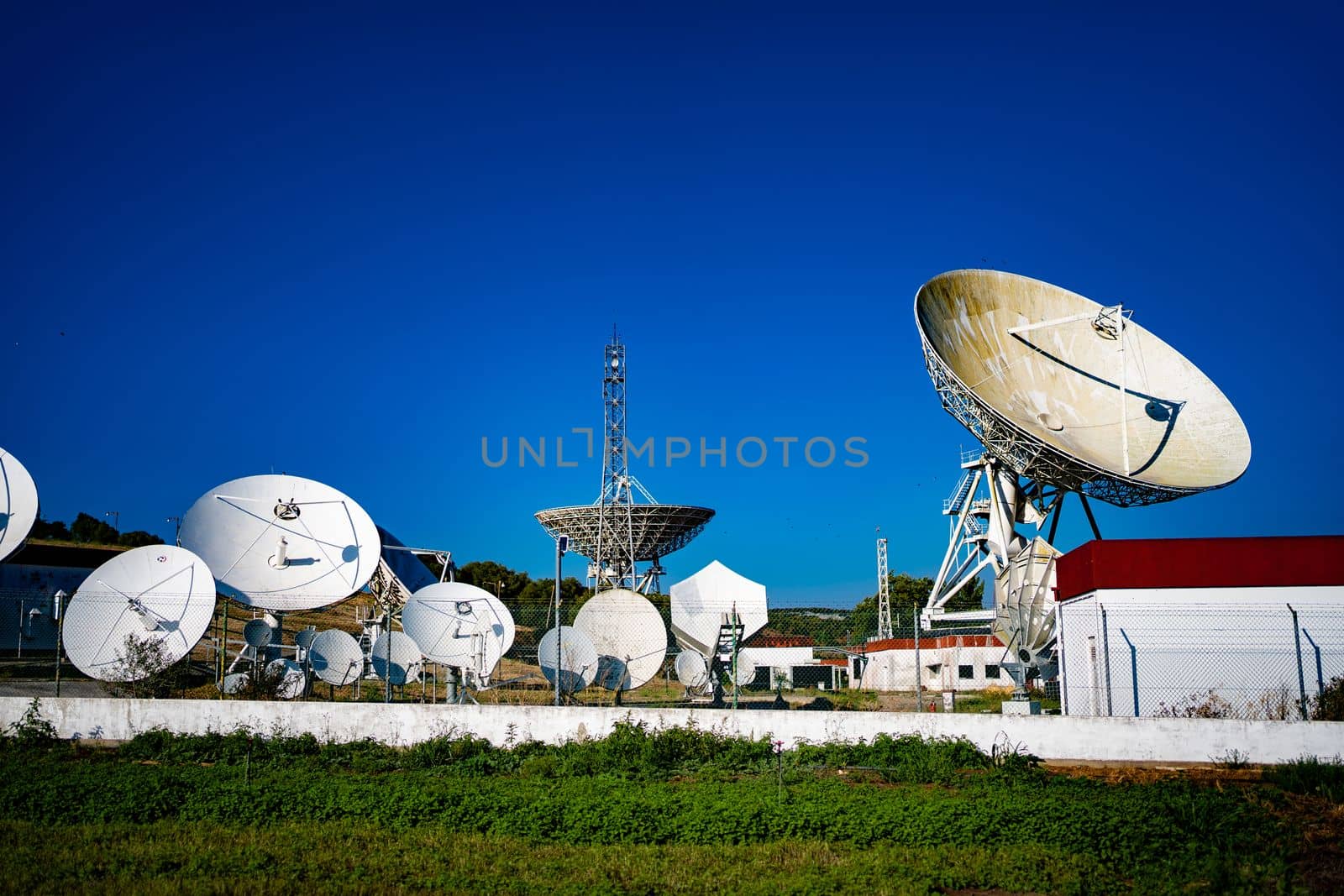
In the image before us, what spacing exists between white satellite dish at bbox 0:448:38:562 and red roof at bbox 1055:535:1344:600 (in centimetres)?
2529

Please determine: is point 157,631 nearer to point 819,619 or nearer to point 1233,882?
point 819,619

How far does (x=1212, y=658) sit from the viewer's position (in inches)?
741

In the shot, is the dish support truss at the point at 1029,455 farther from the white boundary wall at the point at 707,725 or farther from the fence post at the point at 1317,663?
the white boundary wall at the point at 707,725

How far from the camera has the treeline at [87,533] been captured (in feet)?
254

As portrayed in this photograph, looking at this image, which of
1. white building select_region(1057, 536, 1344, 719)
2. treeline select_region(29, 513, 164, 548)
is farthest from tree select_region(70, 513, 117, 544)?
white building select_region(1057, 536, 1344, 719)

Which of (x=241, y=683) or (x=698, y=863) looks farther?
(x=241, y=683)

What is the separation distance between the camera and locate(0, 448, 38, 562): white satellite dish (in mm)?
26000

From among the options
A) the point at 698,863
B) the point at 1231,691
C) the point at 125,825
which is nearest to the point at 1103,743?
the point at 1231,691

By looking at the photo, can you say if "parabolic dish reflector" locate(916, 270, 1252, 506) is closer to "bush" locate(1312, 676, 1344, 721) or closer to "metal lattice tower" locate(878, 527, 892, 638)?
"bush" locate(1312, 676, 1344, 721)

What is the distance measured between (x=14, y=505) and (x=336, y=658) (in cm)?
964

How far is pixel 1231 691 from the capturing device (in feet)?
61.2

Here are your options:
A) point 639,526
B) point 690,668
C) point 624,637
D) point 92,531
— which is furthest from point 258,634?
point 92,531

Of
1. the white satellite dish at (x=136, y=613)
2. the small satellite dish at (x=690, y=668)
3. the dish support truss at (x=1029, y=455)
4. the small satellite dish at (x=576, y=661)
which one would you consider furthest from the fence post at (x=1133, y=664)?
the white satellite dish at (x=136, y=613)

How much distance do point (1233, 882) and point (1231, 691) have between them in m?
11.1
